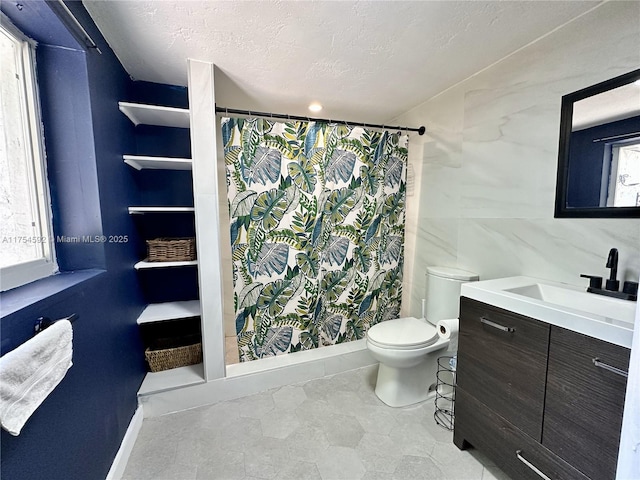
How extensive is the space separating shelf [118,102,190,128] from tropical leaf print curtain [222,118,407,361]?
29 cm

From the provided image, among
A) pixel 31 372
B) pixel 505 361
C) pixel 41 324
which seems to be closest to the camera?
pixel 31 372

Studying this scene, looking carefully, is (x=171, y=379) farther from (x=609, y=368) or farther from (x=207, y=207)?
(x=609, y=368)

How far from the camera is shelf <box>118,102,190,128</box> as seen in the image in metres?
1.53

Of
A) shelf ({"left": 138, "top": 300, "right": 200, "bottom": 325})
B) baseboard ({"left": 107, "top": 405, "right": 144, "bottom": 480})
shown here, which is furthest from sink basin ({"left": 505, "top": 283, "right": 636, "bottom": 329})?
baseboard ({"left": 107, "top": 405, "right": 144, "bottom": 480})

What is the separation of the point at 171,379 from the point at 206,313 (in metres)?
0.50

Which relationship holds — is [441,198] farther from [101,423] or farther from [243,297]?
[101,423]

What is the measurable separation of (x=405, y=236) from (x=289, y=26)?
174 cm

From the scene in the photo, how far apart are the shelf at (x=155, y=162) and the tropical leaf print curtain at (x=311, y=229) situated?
0.29 m

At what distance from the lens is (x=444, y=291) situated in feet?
5.89

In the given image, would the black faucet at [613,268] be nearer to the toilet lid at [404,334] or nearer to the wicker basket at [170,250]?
the toilet lid at [404,334]

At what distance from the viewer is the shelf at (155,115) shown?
1.53 metres

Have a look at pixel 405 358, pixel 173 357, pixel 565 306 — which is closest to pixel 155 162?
pixel 173 357

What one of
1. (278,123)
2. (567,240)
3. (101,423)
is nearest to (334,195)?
(278,123)

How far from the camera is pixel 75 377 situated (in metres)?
0.95
